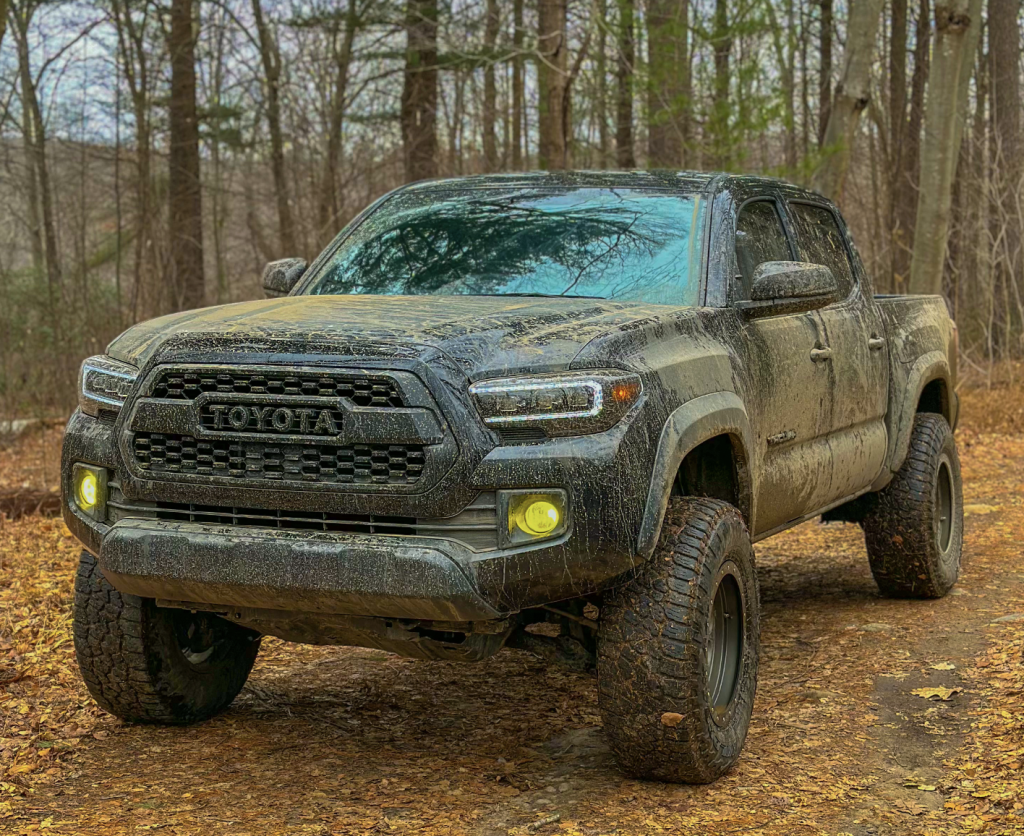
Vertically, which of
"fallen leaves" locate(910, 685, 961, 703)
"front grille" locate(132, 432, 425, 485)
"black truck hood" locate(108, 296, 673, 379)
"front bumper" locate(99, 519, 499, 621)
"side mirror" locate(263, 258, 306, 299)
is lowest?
"fallen leaves" locate(910, 685, 961, 703)

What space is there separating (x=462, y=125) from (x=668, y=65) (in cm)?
684

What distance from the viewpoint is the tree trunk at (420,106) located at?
19031 mm

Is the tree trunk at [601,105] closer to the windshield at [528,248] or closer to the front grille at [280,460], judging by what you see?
the windshield at [528,248]

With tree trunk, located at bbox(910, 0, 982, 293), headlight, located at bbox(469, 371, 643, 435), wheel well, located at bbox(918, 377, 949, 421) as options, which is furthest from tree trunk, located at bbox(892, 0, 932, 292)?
headlight, located at bbox(469, 371, 643, 435)

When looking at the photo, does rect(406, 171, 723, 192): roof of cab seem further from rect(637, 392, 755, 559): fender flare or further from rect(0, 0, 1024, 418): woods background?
rect(0, 0, 1024, 418): woods background

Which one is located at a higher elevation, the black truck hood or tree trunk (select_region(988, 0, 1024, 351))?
tree trunk (select_region(988, 0, 1024, 351))

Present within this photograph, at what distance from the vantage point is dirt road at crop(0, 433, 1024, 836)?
371 centimetres

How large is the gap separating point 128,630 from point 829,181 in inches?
451

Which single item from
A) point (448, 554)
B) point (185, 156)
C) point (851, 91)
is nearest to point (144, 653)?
point (448, 554)

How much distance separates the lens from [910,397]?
20.5 feet

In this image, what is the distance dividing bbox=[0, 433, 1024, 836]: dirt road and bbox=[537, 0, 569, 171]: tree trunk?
8.43m

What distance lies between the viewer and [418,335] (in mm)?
3611

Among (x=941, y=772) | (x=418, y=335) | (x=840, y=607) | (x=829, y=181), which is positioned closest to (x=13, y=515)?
(x=840, y=607)

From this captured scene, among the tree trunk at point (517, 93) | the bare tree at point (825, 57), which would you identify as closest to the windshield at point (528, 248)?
Answer: the tree trunk at point (517, 93)
